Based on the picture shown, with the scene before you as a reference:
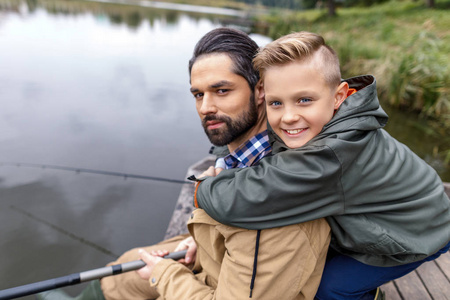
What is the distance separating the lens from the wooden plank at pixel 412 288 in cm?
229

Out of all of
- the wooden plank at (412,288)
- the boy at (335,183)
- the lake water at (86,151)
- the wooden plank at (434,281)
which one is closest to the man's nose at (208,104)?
the boy at (335,183)

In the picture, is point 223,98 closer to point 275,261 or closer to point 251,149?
point 251,149

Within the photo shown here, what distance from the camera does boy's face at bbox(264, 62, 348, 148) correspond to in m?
1.39

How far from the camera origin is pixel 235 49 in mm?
1818

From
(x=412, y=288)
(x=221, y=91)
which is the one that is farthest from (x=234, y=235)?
(x=412, y=288)

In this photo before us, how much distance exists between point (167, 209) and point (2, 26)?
23404 millimetres

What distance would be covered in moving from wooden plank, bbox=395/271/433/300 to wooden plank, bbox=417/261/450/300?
4 cm

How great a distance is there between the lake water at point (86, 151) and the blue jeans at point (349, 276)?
326 centimetres

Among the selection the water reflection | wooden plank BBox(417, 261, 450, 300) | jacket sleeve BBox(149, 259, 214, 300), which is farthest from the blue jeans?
the water reflection

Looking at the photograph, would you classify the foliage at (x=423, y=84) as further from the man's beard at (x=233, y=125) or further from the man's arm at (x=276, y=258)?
the man's arm at (x=276, y=258)

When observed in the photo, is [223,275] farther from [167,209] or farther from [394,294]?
[167,209]

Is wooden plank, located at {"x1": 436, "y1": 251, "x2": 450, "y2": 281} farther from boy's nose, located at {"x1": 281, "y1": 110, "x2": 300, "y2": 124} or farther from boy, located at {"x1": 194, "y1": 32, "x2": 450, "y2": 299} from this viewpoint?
boy's nose, located at {"x1": 281, "y1": 110, "x2": 300, "y2": 124}

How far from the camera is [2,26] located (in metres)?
21.5

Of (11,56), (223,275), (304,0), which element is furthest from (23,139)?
(304,0)
